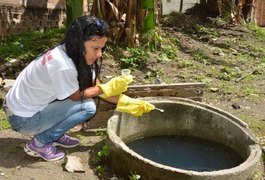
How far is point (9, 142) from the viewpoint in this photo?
145 inches

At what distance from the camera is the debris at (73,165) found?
3219 millimetres

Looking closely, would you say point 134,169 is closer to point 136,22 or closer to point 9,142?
point 9,142

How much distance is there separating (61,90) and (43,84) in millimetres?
178

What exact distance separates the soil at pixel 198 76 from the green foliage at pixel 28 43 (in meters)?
1.12

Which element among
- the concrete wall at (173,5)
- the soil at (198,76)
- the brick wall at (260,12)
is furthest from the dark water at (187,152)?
the brick wall at (260,12)

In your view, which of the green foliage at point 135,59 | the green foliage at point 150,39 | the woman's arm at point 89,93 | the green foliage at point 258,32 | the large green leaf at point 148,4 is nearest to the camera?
the woman's arm at point 89,93

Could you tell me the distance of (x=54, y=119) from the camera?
3.23m

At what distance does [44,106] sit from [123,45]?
3.09 m

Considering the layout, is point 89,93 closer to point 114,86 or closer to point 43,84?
point 114,86

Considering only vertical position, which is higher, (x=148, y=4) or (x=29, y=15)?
(x=148, y=4)

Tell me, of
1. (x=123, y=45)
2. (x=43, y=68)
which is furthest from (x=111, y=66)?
(x=43, y=68)

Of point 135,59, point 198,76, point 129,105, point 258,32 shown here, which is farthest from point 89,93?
point 258,32

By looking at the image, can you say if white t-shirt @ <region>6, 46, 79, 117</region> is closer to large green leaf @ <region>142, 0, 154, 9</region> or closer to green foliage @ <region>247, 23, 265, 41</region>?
large green leaf @ <region>142, 0, 154, 9</region>

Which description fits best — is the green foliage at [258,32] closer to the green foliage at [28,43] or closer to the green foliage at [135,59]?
the green foliage at [135,59]
